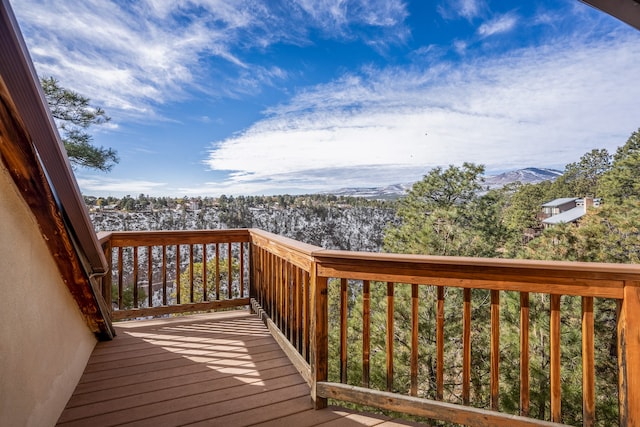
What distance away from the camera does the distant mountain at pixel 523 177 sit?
13788 millimetres

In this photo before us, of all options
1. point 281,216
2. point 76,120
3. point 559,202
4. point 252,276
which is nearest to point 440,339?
point 252,276

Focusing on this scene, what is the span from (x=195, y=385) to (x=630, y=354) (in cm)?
249

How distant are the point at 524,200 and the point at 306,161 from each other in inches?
402

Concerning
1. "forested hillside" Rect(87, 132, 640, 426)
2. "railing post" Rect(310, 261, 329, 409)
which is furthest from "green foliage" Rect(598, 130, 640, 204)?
"railing post" Rect(310, 261, 329, 409)

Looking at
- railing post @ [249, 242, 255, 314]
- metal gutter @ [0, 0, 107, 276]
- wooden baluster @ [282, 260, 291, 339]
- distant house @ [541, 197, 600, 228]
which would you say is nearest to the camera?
metal gutter @ [0, 0, 107, 276]

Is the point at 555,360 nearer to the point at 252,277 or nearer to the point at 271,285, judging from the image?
the point at 271,285

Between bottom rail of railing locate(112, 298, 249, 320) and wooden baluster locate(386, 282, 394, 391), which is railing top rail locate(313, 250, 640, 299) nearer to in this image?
wooden baluster locate(386, 282, 394, 391)

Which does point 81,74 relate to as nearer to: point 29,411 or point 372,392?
point 29,411

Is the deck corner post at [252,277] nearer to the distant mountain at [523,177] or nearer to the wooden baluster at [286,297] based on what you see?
the wooden baluster at [286,297]

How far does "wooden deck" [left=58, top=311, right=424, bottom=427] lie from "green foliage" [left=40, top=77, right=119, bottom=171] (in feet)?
19.9

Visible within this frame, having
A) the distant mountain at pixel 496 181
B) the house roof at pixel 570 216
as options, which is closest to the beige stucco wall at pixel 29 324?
the house roof at pixel 570 216

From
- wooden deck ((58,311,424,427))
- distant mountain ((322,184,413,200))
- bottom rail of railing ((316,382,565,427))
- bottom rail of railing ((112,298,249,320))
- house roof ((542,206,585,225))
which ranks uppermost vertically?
distant mountain ((322,184,413,200))

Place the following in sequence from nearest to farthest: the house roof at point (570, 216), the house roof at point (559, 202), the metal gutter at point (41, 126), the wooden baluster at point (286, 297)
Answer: the metal gutter at point (41, 126) < the wooden baluster at point (286, 297) < the house roof at point (570, 216) < the house roof at point (559, 202)

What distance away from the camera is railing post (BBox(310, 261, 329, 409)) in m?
2.02
